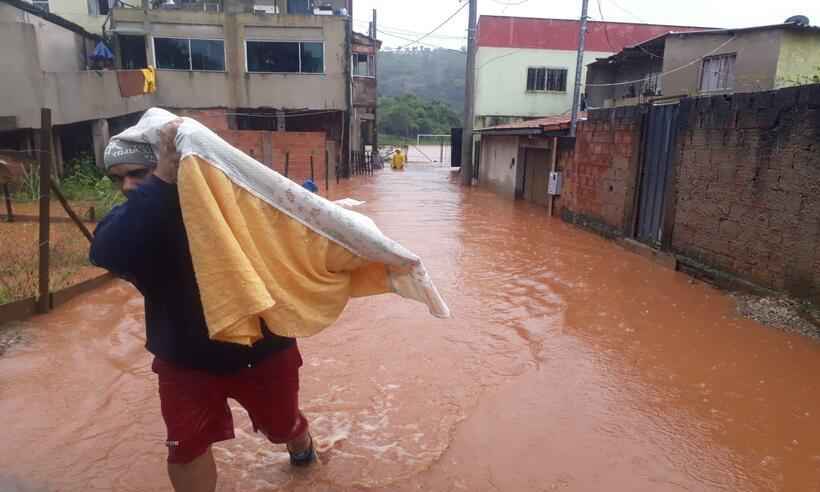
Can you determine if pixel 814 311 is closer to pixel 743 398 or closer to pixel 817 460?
pixel 743 398

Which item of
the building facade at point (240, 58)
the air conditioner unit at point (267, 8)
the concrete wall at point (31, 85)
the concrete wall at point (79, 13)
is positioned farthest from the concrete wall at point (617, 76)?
the concrete wall at point (79, 13)

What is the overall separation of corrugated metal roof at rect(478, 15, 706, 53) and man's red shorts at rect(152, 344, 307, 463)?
2500 centimetres

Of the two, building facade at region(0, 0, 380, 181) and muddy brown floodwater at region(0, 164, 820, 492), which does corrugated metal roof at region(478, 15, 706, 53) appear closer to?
building facade at region(0, 0, 380, 181)

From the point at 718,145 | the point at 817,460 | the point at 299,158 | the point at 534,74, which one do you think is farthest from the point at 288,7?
the point at 817,460

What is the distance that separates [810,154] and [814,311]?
1631 millimetres

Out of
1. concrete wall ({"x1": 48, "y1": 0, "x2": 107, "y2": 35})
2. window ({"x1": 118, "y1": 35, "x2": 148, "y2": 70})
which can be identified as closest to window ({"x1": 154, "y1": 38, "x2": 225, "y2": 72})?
window ({"x1": 118, "y1": 35, "x2": 148, "y2": 70})

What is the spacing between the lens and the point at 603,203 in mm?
10531

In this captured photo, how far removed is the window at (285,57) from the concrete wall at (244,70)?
0.19m

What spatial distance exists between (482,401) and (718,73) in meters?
14.0

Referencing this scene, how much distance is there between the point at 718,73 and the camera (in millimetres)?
14297

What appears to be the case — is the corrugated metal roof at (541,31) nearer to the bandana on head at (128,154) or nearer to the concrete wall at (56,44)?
the concrete wall at (56,44)

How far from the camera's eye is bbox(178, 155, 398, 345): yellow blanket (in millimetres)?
1870

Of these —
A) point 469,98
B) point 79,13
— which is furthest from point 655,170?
point 79,13

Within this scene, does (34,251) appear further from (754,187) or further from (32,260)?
(754,187)
